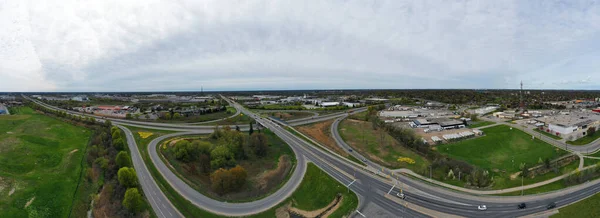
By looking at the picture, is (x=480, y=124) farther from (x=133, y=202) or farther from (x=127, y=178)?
(x=127, y=178)

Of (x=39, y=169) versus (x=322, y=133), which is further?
(x=322, y=133)

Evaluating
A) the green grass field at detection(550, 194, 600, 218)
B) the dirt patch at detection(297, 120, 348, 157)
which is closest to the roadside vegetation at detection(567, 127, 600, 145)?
the green grass field at detection(550, 194, 600, 218)

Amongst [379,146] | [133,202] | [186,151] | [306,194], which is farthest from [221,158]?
[379,146]

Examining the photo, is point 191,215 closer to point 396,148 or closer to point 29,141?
point 396,148

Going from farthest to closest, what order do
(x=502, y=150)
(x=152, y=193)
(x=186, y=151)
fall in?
(x=502, y=150) < (x=186, y=151) < (x=152, y=193)

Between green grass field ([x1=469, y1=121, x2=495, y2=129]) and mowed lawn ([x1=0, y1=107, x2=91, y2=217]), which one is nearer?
mowed lawn ([x1=0, y1=107, x2=91, y2=217])

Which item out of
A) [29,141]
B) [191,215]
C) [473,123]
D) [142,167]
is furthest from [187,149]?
[473,123]

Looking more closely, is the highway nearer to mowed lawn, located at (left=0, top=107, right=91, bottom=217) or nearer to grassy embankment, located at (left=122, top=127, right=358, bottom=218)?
grassy embankment, located at (left=122, top=127, right=358, bottom=218)

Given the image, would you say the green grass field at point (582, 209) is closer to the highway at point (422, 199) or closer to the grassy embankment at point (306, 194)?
the highway at point (422, 199)
